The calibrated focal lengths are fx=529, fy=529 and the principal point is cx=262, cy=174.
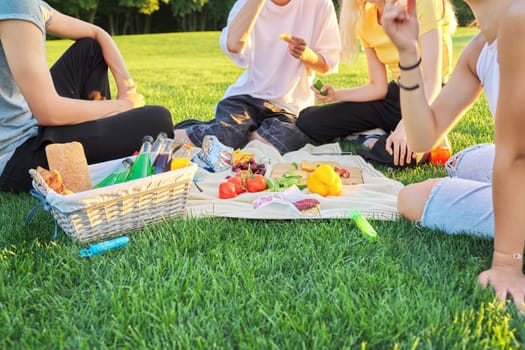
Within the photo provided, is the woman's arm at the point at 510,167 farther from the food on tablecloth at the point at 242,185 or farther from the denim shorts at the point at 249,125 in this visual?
the denim shorts at the point at 249,125

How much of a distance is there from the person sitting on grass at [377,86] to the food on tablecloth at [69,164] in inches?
73.4

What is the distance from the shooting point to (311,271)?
6.27 ft

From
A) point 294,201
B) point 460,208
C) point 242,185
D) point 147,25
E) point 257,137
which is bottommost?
point 147,25

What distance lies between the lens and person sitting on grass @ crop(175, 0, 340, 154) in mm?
4078

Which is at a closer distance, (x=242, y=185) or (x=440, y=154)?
(x=242, y=185)

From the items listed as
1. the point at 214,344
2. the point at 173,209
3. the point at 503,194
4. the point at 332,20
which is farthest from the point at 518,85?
the point at 332,20

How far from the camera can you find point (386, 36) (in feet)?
11.8

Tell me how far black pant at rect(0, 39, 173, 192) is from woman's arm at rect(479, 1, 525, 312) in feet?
7.10

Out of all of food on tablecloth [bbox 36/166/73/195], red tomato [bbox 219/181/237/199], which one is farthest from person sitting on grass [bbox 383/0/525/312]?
food on tablecloth [bbox 36/166/73/195]

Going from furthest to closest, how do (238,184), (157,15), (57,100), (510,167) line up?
1. (157,15)
2. (238,184)
3. (57,100)
4. (510,167)

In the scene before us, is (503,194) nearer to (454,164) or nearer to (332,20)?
(454,164)

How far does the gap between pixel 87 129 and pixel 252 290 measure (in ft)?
5.56

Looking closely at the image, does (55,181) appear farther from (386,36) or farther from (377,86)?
(377,86)

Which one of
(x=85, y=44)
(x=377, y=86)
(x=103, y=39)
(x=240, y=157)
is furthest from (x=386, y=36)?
(x=85, y=44)
